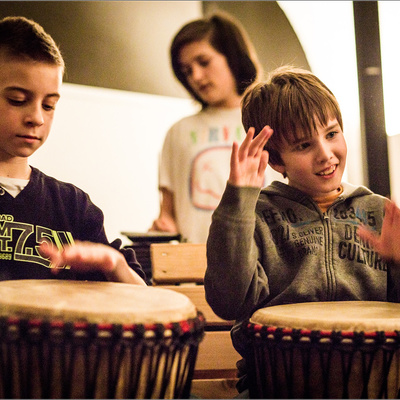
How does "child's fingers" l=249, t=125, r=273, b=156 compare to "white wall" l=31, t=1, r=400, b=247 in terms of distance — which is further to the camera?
"white wall" l=31, t=1, r=400, b=247

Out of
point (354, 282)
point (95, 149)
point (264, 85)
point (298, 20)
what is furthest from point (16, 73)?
point (298, 20)

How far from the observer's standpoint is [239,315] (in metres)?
1.15

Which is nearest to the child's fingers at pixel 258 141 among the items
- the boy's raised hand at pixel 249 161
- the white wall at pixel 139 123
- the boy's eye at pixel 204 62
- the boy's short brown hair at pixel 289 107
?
the boy's raised hand at pixel 249 161

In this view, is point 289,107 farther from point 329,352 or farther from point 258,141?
point 329,352

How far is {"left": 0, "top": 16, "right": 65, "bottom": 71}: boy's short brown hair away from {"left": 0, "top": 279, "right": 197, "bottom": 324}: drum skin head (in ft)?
1.83

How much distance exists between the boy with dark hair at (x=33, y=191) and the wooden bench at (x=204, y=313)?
316mm

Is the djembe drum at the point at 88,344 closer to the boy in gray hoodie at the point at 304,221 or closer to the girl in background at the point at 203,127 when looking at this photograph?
the boy in gray hoodie at the point at 304,221

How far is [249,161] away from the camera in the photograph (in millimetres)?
1094

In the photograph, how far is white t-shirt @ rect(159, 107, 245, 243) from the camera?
78.7 inches

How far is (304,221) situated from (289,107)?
267mm

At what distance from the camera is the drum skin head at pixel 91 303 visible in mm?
817

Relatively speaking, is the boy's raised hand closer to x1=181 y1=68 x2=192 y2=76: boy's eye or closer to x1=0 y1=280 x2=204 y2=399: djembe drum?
x1=0 y1=280 x2=204 y2=399: djembe drum

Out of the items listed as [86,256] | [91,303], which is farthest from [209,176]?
[91,303]

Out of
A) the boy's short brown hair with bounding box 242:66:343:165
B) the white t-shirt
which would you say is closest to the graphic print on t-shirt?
the white t-shirt
